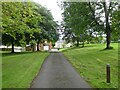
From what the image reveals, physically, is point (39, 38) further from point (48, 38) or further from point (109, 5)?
point (109, 5)

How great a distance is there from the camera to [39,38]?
52.1 metres

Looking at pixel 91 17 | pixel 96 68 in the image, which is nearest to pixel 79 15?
pixel 91 17

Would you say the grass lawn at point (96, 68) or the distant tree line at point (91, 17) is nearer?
the grass lawn at point (96, 68)

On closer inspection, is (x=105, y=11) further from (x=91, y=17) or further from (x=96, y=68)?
(x=96, y=68)

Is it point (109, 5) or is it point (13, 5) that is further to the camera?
point (109, 5)

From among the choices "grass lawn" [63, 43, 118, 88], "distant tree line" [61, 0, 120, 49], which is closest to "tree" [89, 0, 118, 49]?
"distant tree line" [61, 0, 120, 49]

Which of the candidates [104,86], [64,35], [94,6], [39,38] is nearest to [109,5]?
[94,6]

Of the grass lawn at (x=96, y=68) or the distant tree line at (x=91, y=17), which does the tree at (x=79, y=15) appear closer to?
the distant tree line at (x=91, y=17)

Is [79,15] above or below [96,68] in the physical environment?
above

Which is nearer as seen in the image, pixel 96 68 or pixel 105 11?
pixel 96 68

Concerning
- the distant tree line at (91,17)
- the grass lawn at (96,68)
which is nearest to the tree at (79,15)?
the distant tree line at (91,17)

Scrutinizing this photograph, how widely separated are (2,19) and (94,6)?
2197 cm

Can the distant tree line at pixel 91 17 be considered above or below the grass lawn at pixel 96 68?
above

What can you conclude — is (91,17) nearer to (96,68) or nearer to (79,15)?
(79,15)
